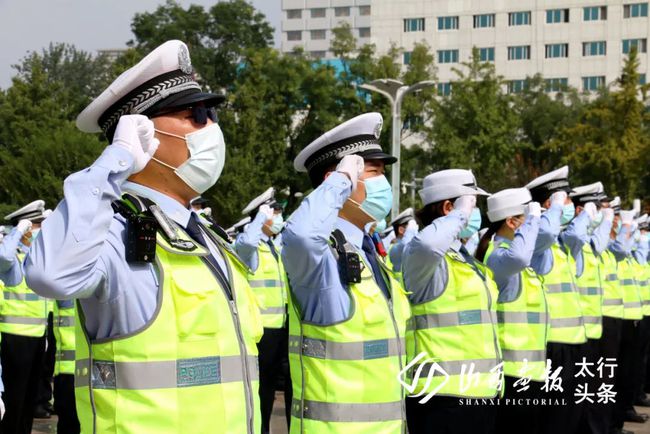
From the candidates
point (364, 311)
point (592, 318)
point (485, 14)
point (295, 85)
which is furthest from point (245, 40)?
point (364, 311)

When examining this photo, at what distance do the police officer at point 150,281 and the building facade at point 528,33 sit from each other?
2763 inches

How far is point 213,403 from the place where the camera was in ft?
11.6

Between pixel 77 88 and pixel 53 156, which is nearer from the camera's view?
pixel 53 156

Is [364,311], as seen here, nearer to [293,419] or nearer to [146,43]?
[293,419]

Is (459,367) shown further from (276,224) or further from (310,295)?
(276,224)

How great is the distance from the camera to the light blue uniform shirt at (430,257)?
21.5 feet

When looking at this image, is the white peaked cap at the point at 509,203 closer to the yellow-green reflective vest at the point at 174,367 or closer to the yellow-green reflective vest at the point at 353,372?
the yellow-green reflective vest at the point at 353,372

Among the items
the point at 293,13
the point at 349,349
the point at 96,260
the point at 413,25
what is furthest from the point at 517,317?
the point at 293,13

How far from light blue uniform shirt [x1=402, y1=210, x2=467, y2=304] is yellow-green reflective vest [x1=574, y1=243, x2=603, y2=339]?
11.6ft

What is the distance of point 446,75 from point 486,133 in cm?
4062

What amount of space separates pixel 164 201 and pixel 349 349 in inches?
69.3

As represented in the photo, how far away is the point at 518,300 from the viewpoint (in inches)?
322

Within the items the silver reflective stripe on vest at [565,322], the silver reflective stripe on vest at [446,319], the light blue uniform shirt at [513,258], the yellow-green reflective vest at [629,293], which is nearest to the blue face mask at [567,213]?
the silver reflective stripe on vest at [565,322]

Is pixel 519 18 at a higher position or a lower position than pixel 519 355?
higher
